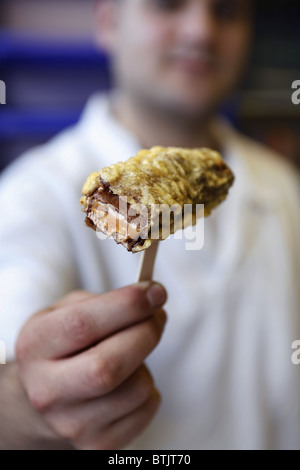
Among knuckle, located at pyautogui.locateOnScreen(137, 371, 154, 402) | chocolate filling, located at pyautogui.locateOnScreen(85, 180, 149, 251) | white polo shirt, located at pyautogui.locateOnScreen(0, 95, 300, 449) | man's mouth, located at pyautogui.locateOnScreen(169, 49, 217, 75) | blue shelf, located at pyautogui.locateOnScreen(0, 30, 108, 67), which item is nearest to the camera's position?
chocolate filling, located at pyautogui.locateOnScreen(85, 180, 149, 251)

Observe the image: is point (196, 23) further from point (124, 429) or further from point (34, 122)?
point (34, 122)

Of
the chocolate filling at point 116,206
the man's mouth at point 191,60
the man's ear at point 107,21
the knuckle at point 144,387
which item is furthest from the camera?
the man's ear at point 107,21

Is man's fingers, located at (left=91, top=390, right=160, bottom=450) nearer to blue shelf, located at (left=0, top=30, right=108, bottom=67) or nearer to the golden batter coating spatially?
the golden batter coating

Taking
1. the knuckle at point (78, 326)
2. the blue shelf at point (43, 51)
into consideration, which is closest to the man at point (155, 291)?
the knuckle at point (78, 326)

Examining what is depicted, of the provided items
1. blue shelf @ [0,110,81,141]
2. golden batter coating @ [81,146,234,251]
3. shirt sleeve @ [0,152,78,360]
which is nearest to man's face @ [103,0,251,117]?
shirt sleeve @ [0,152,78,360]

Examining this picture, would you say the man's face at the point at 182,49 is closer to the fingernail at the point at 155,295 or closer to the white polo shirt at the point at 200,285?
the white polo shirt at the point at 200,285

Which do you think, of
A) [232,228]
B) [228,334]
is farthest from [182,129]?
[228,334]
